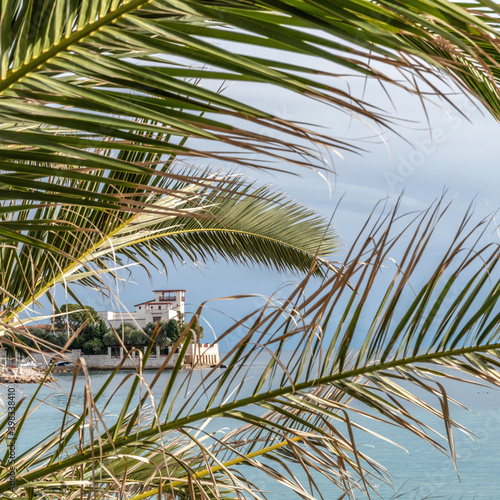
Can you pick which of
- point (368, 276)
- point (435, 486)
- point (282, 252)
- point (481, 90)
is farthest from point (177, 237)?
point (435, 486)

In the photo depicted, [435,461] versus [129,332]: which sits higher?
[129,332]

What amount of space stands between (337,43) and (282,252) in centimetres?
324

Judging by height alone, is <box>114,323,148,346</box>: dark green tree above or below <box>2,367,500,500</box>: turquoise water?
above

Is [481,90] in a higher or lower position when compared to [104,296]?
higher

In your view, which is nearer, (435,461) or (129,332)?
(435,461)

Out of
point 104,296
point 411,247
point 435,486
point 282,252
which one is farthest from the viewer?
point 435,486

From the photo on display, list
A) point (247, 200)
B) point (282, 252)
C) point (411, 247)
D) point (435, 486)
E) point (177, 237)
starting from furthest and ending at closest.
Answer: point (435, 486) < point (282, 252) < point (177, 237) < point (247, 200) < point (411, 247)

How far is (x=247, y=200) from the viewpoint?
9.80ft

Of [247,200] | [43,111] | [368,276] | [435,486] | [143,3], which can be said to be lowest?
[435,486]

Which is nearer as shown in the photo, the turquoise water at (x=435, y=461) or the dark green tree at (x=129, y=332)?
the dark green tree at (x=129, y=332)

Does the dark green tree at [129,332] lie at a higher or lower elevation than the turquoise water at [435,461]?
higher

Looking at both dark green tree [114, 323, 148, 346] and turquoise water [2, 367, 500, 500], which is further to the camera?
turquoise water [2, 367, 500, 500]

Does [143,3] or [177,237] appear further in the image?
[177,237]

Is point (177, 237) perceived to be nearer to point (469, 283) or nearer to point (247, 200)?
point (247, 200)
